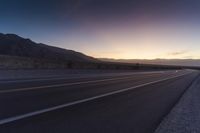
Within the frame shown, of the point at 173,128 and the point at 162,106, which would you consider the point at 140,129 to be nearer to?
the point at 173,128

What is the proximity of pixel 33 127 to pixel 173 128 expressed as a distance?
323 centimetres

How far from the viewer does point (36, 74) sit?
2980cm

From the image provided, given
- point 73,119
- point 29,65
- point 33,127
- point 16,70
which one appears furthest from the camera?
point 29,65

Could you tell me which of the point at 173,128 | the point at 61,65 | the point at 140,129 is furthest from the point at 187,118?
the point at 61,65

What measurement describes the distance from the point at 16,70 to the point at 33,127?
2189 cm

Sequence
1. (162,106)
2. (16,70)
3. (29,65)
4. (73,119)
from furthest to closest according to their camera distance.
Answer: (29,65) < (16,70) < (162,106) < (73,119)

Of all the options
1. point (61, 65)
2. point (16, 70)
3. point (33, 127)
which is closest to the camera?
point (33, 127)

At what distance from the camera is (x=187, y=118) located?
31.4ft

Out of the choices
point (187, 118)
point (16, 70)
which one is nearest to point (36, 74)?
point (16, 70)

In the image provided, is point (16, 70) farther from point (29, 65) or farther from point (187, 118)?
point (187, 118)

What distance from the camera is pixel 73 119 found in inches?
321

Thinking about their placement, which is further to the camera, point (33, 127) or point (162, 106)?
point (162, 106)

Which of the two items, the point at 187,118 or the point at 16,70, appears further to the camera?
the point at 16,70

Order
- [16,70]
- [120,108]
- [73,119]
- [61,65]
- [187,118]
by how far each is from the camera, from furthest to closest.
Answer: [61,65] → [16,70] → [120,108] → [187,118] → [73,119]
